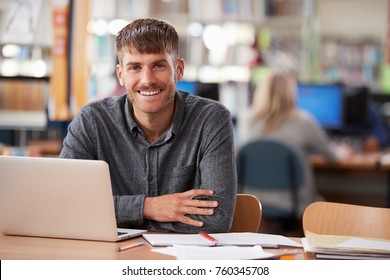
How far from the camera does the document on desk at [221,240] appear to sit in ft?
6.14

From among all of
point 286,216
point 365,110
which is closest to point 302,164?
point 286,216

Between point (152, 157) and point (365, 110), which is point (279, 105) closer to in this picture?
point (365, 110)

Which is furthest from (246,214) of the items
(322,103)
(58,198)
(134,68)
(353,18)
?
(353,18)

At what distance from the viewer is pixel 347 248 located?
1765mm

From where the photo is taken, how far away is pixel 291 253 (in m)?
1.84

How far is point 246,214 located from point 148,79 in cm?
52

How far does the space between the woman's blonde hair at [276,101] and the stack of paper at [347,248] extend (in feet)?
9.60

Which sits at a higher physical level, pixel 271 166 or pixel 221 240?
pixel 221 240

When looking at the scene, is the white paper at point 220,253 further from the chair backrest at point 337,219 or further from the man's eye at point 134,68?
the man's eye at point 134,68

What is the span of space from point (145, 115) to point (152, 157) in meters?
0.13

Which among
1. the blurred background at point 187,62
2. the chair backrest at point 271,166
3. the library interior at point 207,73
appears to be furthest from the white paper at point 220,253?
the chair backrest at point 271,166

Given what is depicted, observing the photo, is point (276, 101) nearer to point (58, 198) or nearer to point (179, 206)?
point (179, 206)

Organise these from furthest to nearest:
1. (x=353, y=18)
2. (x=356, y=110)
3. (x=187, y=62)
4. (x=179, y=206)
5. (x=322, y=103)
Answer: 1. (x=353, y=18)
2. (x=187, y=62)
3. (x=356, y=110)
4. (x=322, y=103)
5. (x=179, y=206)

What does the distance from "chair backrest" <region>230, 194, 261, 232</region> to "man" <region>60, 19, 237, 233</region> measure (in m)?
0.15
